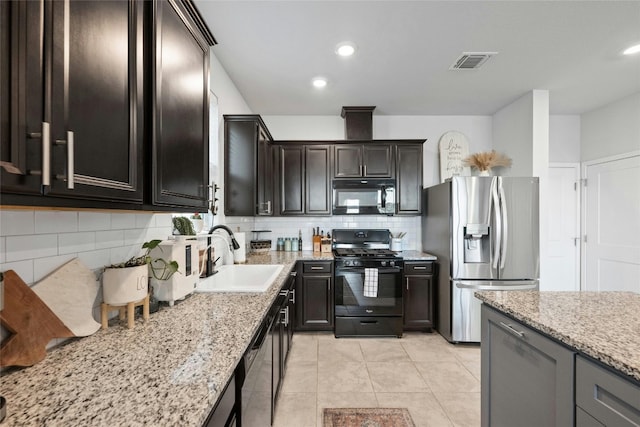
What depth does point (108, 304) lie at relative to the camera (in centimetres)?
109

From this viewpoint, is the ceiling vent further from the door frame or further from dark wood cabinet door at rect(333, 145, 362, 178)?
the door frame

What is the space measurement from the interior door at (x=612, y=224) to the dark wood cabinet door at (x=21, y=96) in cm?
510

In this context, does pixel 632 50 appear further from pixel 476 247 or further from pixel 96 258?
pixel 96 258

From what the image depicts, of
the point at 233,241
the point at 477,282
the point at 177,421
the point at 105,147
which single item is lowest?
the point at 477,282

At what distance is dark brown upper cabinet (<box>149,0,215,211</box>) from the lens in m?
1.06

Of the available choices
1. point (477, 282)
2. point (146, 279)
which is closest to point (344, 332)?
point (477, 282)

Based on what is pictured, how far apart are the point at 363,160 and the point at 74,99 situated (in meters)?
3.18

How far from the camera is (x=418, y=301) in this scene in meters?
3.31

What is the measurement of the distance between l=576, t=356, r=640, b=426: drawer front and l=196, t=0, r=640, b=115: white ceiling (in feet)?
7.01

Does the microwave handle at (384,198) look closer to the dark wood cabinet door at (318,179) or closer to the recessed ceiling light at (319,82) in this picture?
the dark wood cabinet door at (318,179)

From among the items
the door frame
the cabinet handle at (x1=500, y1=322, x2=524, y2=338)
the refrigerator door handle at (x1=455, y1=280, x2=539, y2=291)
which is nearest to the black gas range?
the refrigerator door handle at (x1=455, y1=280, x2=539, y2=291)

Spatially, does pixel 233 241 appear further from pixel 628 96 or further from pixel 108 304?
pixel 628 96

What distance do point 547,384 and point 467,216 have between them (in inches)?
85.0

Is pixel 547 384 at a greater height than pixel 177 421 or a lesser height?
lesser
